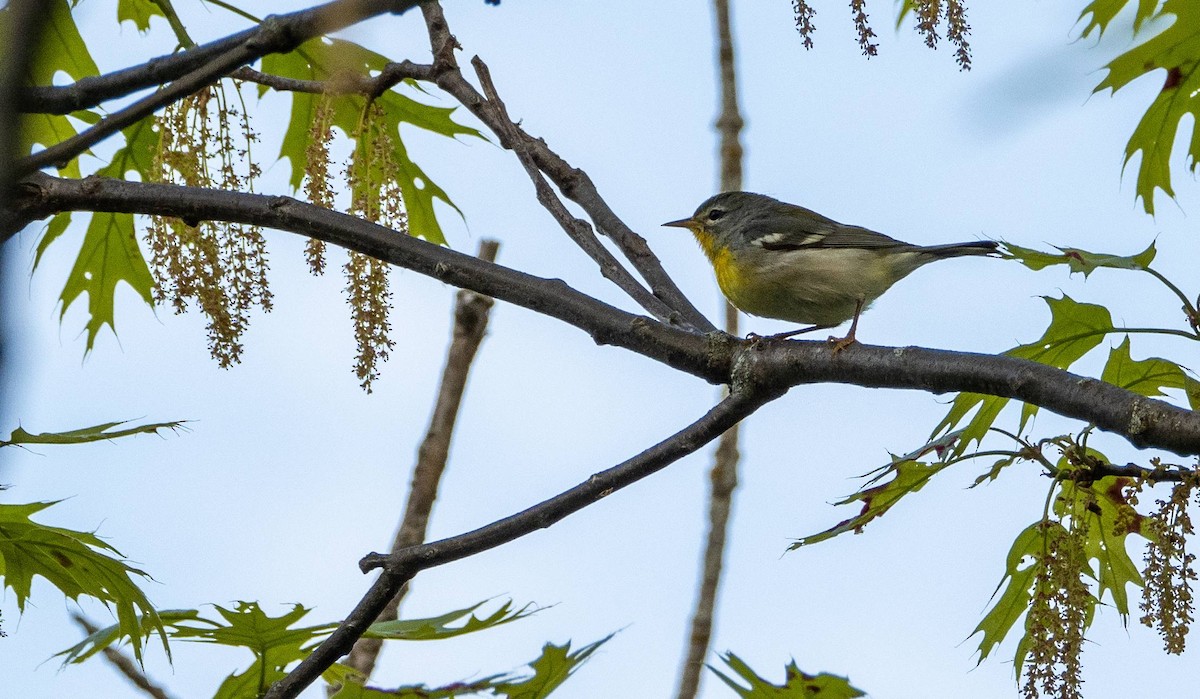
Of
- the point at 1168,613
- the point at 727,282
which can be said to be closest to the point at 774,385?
the point at 1168,613

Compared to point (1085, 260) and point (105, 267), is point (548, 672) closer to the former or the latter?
point (1085, 260)

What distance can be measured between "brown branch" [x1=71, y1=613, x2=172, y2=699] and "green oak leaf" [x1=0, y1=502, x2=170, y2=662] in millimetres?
33

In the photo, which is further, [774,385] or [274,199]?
[274,199]

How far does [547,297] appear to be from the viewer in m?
2.74

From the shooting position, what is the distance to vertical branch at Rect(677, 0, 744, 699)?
379 cm

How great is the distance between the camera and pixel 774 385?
2471mm

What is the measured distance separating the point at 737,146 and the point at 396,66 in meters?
2.18

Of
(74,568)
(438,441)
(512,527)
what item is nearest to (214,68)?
(512,527)

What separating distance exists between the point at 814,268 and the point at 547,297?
2.25 metres

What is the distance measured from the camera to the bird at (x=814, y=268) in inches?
187

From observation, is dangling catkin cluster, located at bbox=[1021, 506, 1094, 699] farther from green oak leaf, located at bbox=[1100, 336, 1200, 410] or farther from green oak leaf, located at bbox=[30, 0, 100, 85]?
green oak leaf, located at bbox=[30, 0, 100, 85]

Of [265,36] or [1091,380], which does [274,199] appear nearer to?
[265,36]

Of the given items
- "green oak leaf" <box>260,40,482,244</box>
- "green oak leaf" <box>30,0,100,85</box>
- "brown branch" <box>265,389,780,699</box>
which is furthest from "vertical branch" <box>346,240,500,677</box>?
"green oak leaf" <box>30,0,100,85</box>

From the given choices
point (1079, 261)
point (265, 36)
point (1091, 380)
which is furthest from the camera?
point (1079, 261)
